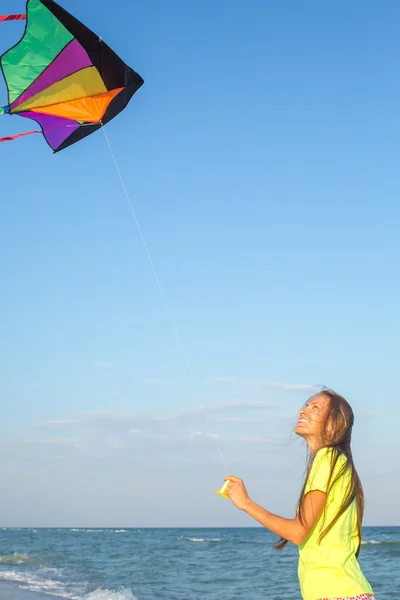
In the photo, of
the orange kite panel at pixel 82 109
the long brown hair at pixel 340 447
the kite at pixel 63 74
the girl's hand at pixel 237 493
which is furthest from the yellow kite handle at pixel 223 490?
the orange kite panel at pixel 82 109

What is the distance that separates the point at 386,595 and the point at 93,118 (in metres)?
11.1

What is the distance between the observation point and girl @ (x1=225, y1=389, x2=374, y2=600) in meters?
2.17

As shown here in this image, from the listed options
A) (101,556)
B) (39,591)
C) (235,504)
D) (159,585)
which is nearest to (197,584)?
(159,585)

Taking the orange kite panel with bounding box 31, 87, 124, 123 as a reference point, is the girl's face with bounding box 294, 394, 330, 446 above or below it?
below

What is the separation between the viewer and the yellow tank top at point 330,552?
2154 millimetres

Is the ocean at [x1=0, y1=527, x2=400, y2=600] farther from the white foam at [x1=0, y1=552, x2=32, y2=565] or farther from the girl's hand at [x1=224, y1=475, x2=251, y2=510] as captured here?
the girl's hand at [x1=224, y1=475, x2=251, y2=510]

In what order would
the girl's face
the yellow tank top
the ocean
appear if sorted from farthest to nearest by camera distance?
the ocean < the girl's face < the yellow tank top

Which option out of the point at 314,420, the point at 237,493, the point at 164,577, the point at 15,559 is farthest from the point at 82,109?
the point at 15,559

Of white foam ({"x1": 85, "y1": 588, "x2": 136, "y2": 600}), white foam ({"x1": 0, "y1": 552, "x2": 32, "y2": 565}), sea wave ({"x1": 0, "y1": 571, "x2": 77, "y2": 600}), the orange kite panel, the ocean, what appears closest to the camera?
the orange kite panel

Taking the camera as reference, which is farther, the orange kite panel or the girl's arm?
the orange kite panel

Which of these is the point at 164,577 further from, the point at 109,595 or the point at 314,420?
the point at 314,420

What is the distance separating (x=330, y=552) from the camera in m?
2.21

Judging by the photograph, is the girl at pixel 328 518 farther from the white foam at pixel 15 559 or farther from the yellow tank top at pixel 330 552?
→ the white foam at pixel 15 559

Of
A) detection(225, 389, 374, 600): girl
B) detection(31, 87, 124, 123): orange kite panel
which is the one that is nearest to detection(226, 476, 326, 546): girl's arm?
detection(225, 389, 374, 600): girl
